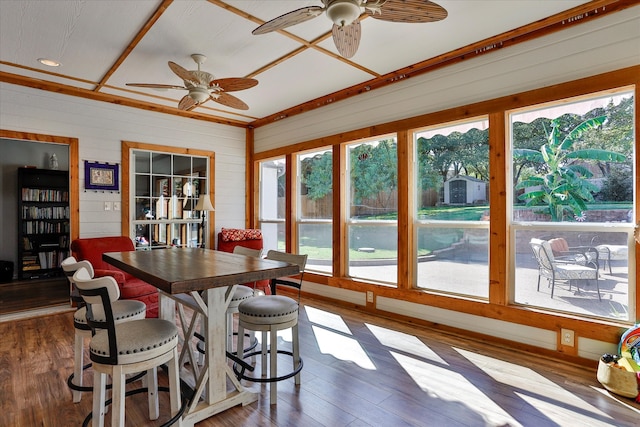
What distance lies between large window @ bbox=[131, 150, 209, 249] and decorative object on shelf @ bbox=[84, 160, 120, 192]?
26 cm

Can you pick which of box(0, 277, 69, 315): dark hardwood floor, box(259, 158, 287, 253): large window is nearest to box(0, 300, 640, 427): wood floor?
box(0, 277, 69, 315): dark hardwood floor

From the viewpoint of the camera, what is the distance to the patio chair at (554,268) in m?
→ 2.89

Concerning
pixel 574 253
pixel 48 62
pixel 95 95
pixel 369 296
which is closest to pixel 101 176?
pixel 95 95

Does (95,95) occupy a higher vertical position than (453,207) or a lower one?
higher

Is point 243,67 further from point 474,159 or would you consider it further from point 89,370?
point 89,370

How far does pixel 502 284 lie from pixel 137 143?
5.10 metres

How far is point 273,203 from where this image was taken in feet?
19.9

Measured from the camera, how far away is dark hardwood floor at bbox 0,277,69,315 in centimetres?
456

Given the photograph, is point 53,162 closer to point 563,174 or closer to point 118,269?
point 118,269

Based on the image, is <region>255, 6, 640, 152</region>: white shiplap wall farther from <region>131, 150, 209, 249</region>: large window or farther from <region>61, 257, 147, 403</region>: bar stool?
<region>61, 257, 147, 403</region>: bar stool

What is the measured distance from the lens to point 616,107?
275 centimetres

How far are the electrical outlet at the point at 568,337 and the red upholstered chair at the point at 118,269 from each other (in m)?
4.13

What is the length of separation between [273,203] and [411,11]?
4.40m

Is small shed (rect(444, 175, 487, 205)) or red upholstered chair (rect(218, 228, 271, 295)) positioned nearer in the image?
small shed (rect(444, 175, 487, 205))
